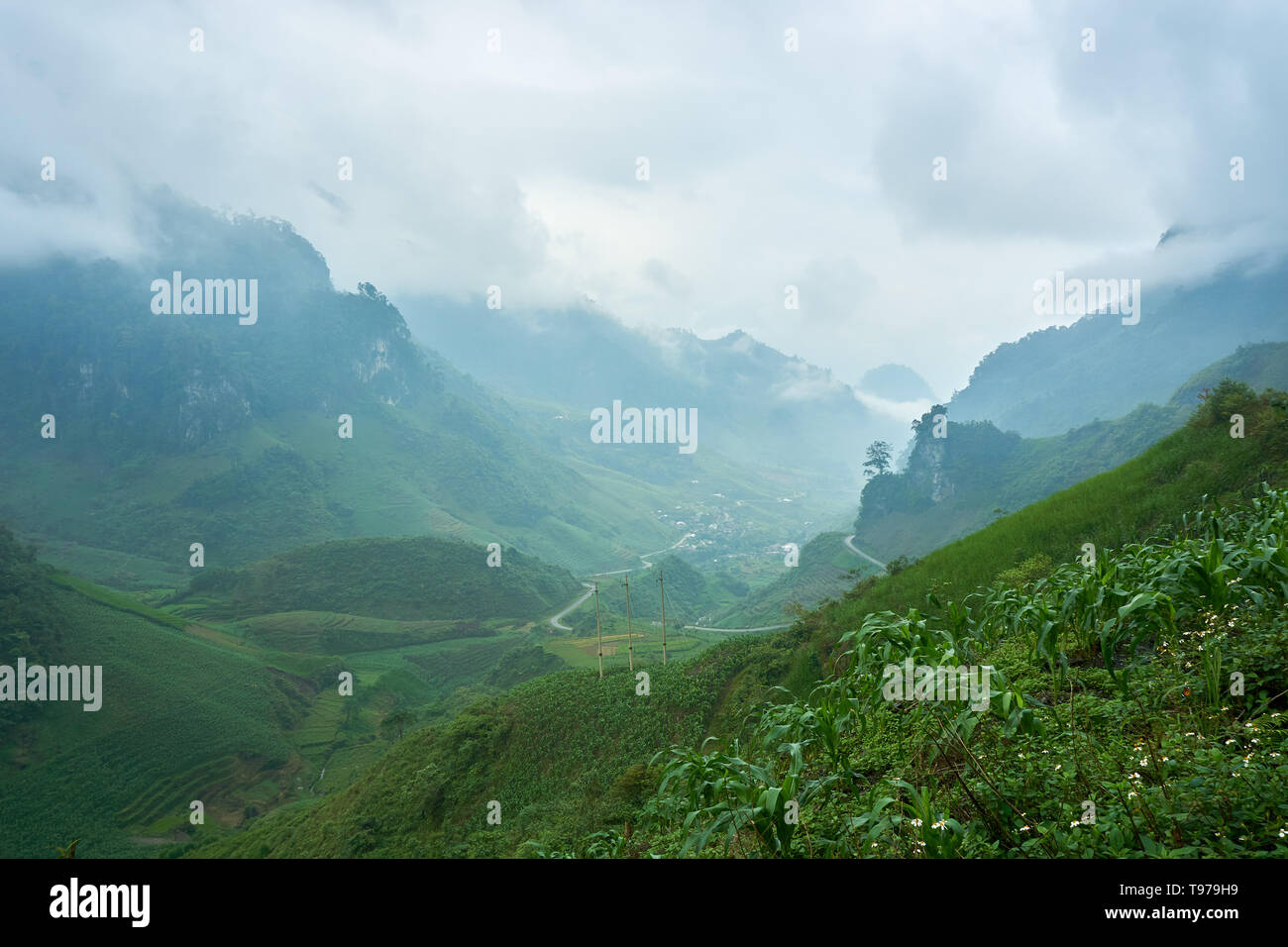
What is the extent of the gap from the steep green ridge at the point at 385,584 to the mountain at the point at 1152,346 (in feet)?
432

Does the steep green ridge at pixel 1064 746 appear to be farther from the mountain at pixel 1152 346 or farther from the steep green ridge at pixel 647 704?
the mountain at pixel 1152 346

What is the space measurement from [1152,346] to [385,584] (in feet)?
621

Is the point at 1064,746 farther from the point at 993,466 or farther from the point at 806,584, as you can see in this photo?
the point at 993,466

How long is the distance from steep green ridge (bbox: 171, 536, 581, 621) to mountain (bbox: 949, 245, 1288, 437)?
132 m

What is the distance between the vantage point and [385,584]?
333 feet

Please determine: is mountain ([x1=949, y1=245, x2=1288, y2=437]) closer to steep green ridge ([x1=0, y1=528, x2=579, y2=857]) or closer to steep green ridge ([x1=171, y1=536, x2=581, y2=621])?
steep green ridge ([x1=171, y1=536, x2=581, y2=621])

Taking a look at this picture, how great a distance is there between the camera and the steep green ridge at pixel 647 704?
14.2 metres

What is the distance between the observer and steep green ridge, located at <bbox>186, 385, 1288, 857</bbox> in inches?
557

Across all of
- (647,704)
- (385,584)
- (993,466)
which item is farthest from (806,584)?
(647,704)

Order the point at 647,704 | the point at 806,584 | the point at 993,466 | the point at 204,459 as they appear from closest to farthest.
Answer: the point at 647,704 → the point at 806,584 → the point at 993,466 → the point at 204,459

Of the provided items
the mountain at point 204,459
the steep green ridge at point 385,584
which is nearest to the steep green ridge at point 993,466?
the steep green ridge at point 385,584
